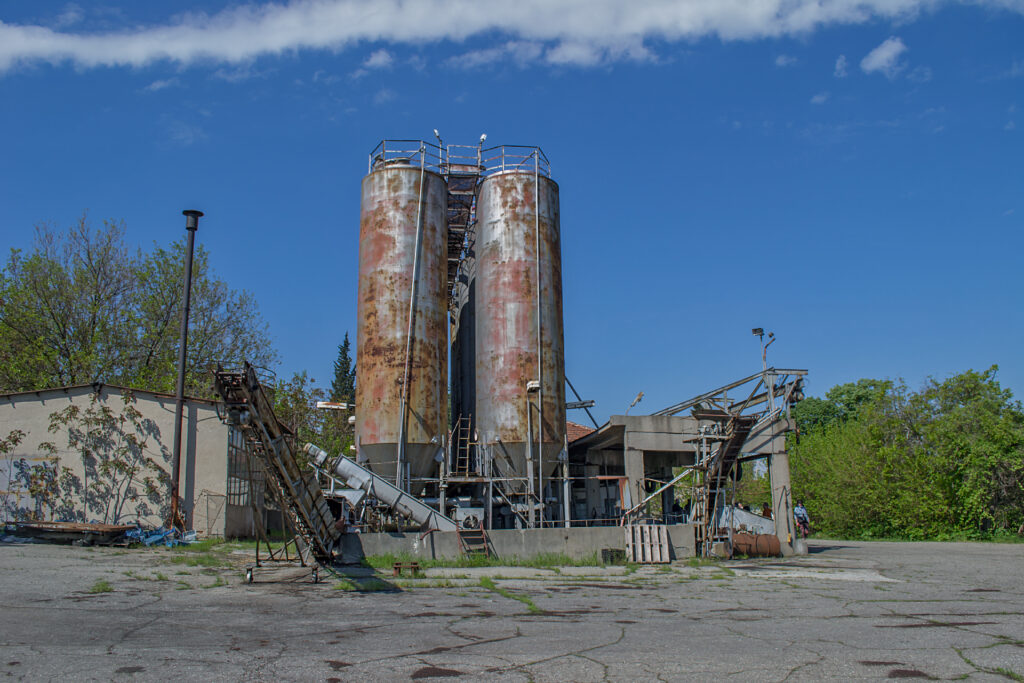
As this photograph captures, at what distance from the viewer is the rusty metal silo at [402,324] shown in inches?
983

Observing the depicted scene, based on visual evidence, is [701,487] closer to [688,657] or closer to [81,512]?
[688,657]

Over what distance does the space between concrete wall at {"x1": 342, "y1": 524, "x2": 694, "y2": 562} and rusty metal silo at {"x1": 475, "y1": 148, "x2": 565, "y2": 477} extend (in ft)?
11.8

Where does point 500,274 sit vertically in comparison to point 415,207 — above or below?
below

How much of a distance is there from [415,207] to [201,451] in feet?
37.1

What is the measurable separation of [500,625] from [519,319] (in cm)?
1633

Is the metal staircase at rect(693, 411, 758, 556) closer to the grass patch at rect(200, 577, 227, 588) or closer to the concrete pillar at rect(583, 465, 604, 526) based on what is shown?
the concrete pillar at rect(583, 465, 604, 526)

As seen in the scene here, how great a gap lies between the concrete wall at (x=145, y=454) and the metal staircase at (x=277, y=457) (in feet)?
29.3

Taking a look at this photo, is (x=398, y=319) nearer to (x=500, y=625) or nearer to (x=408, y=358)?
(x=408, y=358)

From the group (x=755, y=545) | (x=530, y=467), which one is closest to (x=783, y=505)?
(x=755, y=545)

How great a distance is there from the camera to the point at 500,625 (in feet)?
34.4

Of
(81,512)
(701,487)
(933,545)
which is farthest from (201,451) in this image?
(933,545)

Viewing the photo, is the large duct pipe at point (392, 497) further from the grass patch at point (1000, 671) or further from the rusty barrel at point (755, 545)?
the grass patch at point (1000, 671)

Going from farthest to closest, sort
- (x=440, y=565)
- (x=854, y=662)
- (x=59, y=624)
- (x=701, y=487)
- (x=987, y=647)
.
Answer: (x=701, y=487)
(x=440, y=565)
(x=59, y=624)
(x=987, y=647)
(x=854, y=662)

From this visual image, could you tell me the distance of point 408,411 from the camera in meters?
24.9
